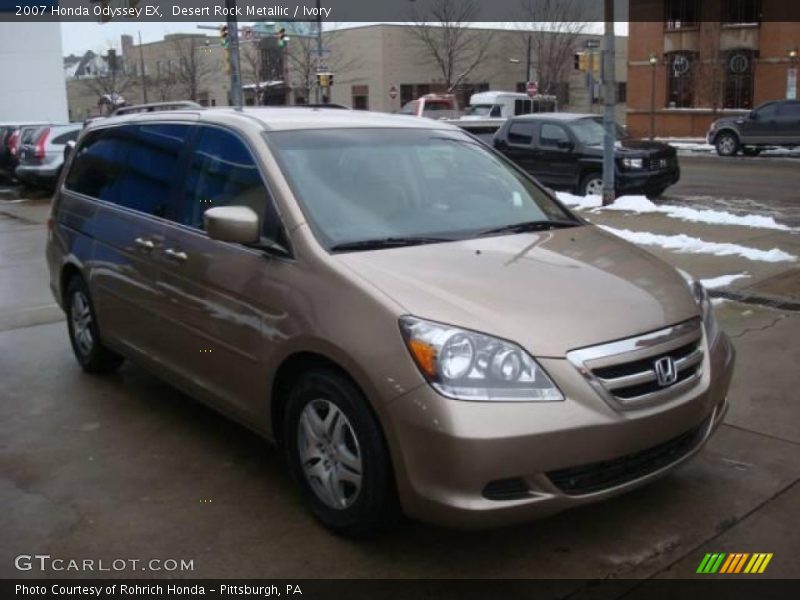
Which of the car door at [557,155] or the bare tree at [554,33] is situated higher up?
the bare tree at [554,33]

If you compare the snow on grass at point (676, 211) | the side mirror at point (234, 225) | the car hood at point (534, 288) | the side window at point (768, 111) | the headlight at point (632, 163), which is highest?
the side window at point (768, 111)

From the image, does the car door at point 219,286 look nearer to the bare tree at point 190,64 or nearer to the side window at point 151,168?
the side window at point 151,168

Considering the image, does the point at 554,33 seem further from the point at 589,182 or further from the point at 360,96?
the point at 589,182

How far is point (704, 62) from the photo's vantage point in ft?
122

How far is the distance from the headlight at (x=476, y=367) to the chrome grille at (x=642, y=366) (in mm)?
169

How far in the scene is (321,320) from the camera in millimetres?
3395

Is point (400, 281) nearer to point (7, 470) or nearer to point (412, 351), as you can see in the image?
point (412, 351)

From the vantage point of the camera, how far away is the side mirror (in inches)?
147

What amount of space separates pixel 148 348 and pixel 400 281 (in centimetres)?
204

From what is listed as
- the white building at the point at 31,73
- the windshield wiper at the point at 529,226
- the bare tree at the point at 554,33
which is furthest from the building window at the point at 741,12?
the windshield wiper at the point at 529,226

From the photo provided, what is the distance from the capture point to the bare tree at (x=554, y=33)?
55.8 metres

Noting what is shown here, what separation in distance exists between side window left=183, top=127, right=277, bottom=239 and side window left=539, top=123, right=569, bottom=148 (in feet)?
39.3

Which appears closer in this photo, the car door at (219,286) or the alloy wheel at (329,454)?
the alloy wheel at (329,454)

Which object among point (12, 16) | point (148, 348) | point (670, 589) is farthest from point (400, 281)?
point (12, 16)
